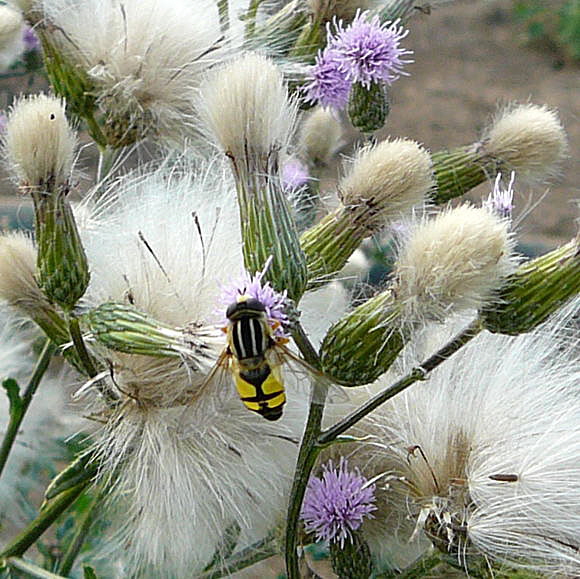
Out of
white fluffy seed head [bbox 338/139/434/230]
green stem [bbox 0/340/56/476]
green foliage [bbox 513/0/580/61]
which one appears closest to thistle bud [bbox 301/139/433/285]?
white fluffy seed head [bbox 338/139/434/230]

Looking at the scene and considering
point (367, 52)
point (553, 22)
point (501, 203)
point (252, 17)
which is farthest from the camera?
point (553, 22)

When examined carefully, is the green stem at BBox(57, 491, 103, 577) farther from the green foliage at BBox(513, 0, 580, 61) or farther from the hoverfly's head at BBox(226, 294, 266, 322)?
the green foliage at BBox(513, 0, 580, 61)

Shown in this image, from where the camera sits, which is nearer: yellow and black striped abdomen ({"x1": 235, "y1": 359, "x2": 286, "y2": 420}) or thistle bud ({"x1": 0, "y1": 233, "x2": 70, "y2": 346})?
yellow and black striped abdomen ({"x1": 235, "y1": 359, "x2": 286, "y2": 420})

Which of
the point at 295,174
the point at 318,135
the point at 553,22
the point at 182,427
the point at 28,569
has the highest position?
the point at 553,22

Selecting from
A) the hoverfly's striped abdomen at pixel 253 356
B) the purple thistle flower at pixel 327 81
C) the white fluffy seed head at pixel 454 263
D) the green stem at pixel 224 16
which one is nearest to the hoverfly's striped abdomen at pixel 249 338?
the hoverfly's striped abdomen at pixel 253 356

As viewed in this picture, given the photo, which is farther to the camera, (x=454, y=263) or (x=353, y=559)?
(x=353, y=559)

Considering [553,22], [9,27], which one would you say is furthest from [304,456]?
[553,22]

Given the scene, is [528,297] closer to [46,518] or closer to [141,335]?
[141,335]
